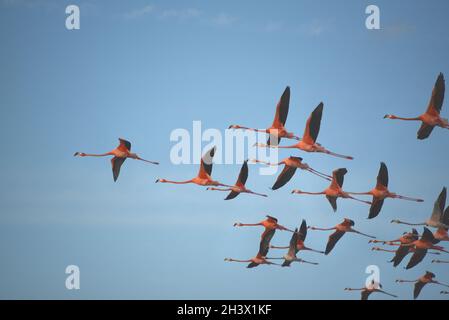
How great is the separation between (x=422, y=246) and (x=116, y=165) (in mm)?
14226

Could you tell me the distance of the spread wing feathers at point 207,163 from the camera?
35.7 metres

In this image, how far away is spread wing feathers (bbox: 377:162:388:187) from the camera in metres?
37.4

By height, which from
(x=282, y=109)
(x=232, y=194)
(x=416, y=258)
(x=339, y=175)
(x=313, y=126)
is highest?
(x=282, y=109)

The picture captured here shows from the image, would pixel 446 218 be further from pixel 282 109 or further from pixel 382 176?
→ pixel 282 109

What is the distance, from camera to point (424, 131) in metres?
36.5

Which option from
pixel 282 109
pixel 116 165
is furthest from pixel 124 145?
pixel 282 109

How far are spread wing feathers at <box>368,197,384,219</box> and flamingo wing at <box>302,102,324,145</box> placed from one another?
14.3ft

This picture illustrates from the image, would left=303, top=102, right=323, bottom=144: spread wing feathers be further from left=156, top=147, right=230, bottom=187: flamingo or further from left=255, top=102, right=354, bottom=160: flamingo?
left=156, top=147, right=230, bottom=187: flamingo

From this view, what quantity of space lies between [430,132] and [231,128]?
8619mm

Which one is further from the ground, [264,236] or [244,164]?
[244,164]
